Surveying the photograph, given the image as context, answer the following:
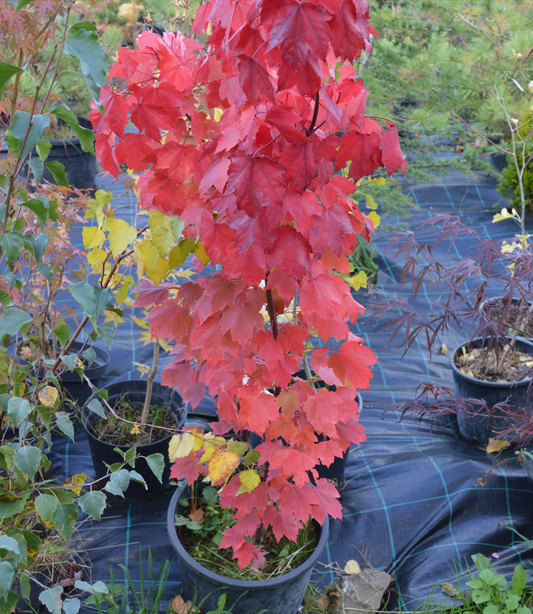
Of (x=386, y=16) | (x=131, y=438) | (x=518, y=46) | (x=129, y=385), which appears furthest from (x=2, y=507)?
(x=518, y=46)

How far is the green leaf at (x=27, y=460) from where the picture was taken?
0.79 m

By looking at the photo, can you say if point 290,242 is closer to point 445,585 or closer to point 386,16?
point 445,585

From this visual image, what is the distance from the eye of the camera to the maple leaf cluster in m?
0.67

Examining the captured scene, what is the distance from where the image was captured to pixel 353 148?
2.62 feet

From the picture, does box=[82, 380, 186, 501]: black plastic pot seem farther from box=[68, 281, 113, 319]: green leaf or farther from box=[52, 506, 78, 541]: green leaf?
box=[68, 281, 113, 319]: green leaf

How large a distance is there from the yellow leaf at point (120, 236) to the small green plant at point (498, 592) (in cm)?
123

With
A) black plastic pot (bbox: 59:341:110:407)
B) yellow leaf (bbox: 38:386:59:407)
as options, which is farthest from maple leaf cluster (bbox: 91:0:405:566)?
black plastic pot (bbox: 59:341:110:407)

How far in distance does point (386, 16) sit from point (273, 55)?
7.97 ft

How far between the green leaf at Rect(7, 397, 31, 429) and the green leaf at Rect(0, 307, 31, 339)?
11 cm

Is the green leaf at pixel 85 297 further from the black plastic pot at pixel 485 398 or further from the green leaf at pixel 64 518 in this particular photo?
the black plastic pot at pixel 485 398

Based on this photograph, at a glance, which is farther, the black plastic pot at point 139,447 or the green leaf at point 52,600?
the black plastic pot at point 139,447

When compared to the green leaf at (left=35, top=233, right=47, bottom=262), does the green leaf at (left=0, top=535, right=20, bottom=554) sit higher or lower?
lower

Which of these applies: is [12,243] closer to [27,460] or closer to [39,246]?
[39,246]

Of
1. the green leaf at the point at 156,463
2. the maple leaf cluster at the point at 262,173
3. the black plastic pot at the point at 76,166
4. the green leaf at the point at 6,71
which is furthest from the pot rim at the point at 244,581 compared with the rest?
the black plastic pot at the point at 76,166
